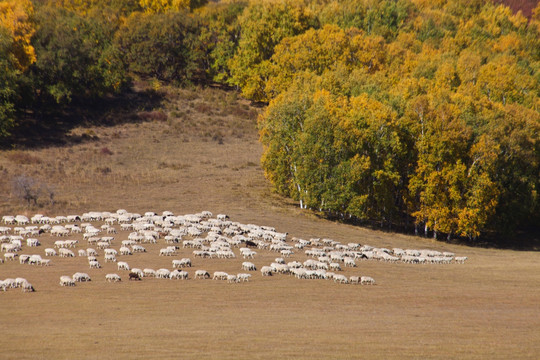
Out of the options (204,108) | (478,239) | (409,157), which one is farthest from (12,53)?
(478,239)

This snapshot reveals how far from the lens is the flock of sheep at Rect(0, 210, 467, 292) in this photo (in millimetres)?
43656

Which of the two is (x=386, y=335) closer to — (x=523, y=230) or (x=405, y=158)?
(x=405, y=158)

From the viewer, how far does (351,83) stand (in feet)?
310

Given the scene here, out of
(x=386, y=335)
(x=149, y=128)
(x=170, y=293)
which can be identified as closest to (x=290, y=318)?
(x=386, y=335)

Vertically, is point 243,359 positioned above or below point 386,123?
below

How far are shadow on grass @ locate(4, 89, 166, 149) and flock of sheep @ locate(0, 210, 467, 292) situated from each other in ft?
135

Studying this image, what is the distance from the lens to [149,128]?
111 meters

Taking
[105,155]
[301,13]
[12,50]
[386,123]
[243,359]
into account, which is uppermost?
[301,13]

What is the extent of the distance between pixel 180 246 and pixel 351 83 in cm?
4979

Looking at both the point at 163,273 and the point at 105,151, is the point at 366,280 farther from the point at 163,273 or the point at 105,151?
the point at 105,151

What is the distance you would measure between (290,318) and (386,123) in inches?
1748

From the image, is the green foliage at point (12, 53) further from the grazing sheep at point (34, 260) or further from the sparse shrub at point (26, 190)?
the grazing sheep at point (34, 260)

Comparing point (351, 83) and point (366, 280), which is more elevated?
point (351, 83)

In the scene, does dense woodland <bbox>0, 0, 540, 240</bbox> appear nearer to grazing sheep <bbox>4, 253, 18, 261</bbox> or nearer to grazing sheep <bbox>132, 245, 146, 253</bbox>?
grazing sheep <bbox>132, 245, 146, 253</bbox>
